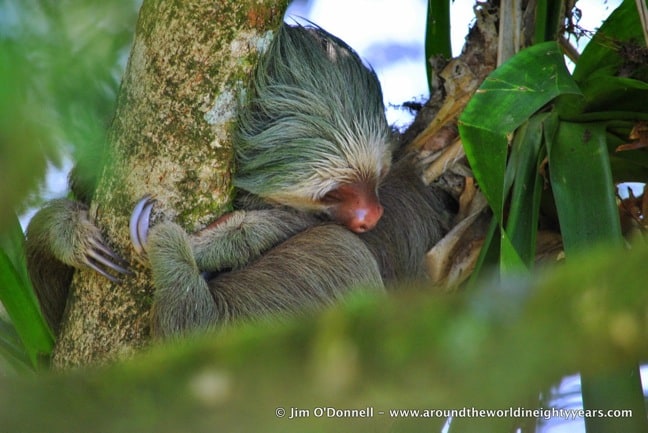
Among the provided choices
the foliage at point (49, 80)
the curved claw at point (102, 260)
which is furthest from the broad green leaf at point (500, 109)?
the curved claw at point (102, 260)

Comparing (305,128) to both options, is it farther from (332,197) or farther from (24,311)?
(24,311)

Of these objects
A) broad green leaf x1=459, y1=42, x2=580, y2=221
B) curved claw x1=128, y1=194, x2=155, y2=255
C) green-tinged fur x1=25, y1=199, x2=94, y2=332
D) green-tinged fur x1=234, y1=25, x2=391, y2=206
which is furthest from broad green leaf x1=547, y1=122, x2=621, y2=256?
green-tinged fur x1=25, y1=199, x2=94, y2=332

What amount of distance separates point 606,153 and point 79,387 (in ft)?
7.67

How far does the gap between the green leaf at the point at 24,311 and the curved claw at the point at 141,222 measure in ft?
2.26

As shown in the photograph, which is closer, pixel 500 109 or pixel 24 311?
pixel 500 109

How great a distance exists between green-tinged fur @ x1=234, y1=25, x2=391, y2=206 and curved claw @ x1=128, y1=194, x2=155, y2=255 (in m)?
0.48

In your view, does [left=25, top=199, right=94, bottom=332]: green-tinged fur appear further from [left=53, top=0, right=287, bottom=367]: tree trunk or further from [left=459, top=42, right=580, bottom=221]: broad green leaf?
[left=459, top=42, right=580, bottom=221]: broad green leaf

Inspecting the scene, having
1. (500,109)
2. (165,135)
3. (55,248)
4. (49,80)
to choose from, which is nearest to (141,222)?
(165,135)

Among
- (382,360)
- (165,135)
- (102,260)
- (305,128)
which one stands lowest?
(382,360)

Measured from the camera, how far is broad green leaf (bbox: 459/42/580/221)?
230cm

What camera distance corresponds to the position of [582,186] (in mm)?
2506

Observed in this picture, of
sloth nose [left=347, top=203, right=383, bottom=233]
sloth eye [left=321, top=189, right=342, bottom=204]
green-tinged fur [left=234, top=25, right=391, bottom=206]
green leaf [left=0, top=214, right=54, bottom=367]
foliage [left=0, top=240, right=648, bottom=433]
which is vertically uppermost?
green-tinged fur [left=234, top=25, right=391, bottom=206]

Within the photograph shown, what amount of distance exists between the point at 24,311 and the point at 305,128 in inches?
54.0

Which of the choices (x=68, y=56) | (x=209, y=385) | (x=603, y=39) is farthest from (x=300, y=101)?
(x=209, y=385)
